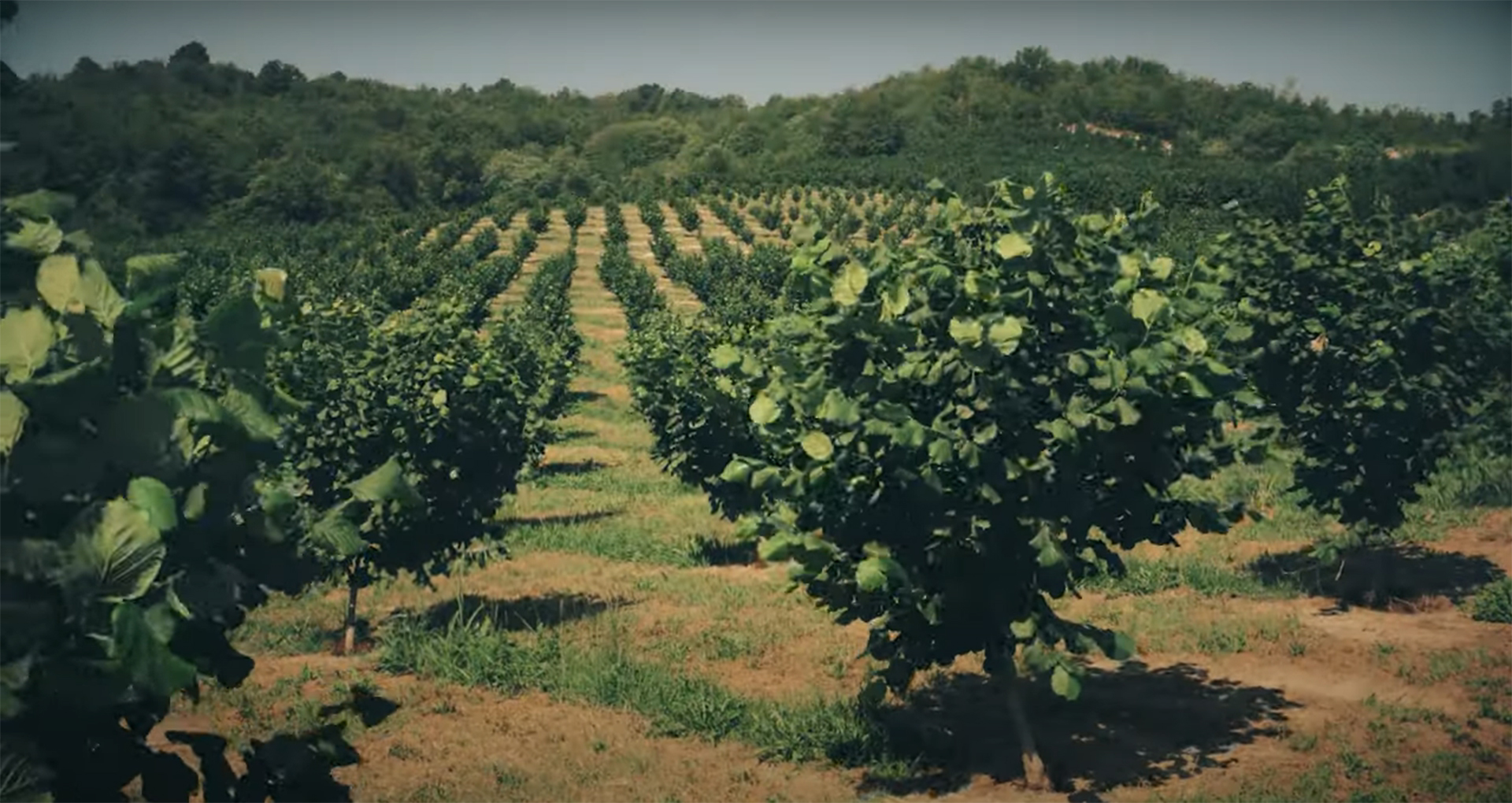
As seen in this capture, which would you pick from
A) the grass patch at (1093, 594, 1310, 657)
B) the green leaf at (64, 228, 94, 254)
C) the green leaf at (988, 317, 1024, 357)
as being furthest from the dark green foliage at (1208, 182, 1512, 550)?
the green leaf at (64, 228, 94, 254)

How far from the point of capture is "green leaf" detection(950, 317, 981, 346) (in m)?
9.09

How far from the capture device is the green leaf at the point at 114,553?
11.4 feet

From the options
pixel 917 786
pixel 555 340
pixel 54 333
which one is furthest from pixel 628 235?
pixel 54 333

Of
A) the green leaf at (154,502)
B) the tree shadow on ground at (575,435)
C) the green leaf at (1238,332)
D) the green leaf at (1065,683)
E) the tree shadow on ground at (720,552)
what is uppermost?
the green leaf at (1238,332)

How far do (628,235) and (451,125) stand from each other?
53926mm

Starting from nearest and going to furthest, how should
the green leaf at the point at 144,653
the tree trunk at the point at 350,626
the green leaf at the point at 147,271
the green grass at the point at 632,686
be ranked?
1. the green leaf at the point at 144,653
2. the green leaf at the point at 147,271
3. the green grass at the point at 632,686
4. the tree trunk at the point at 350,626

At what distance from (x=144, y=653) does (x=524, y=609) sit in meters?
14.8

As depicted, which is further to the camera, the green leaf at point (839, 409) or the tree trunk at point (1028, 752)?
the tree trunk at point (1028, 752)

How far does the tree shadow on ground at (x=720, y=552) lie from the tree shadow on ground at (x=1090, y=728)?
9436 millimetres

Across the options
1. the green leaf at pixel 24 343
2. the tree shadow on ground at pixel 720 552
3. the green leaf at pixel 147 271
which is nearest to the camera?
the green leaf at pixel 24 343

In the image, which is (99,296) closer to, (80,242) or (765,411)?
(80,242)

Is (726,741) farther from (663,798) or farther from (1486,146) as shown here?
(1486,146)

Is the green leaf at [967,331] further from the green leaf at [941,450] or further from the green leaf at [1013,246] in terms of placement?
the green leaf at [941,450]

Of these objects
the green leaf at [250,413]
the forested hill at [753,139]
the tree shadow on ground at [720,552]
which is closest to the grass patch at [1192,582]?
the tree shadow on ground at [720,552]
